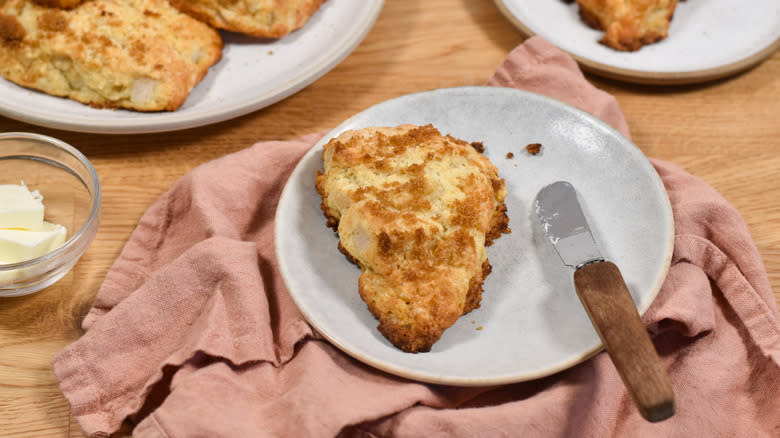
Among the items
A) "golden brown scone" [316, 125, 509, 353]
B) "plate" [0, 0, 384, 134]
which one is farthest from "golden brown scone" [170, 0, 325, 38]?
"golden brown scone" [316, 125, 509, 353]

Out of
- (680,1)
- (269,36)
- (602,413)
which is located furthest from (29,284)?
(680,1)

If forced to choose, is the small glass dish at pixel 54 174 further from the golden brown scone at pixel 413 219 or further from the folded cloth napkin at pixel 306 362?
the golden brown scone at pixel 413 219

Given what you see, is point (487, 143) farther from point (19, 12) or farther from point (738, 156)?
point (19, 12)

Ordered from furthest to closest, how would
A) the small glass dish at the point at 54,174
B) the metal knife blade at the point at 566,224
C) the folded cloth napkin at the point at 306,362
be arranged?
the small glass dish at the point at 54,174 → the metal knife blade at the point at 566,224 → the folded cloth napkin at the point at 306,362

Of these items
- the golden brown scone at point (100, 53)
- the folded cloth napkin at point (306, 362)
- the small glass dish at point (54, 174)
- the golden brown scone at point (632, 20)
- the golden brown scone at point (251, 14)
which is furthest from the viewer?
the golden brown scone at point (632, 20)

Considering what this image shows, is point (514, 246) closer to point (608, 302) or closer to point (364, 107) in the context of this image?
point (608, 302)

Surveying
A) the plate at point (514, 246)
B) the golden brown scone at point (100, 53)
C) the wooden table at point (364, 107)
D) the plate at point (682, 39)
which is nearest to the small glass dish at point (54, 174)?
the wooden table at point (364, 107)

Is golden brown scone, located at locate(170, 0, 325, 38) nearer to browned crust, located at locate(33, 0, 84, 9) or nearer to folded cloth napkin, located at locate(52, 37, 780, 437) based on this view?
browned crust, located at locate(33, 0, 84, 9)

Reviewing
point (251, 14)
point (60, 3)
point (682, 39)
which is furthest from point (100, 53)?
point (682, 39)
